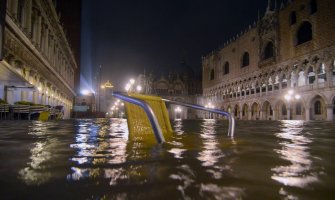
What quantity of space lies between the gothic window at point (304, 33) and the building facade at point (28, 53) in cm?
2855

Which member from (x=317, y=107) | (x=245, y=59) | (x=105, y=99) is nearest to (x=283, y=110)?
(x=317, y=107)

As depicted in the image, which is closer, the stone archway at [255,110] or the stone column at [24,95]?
the stone column at [24,95]

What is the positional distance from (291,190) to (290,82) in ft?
114

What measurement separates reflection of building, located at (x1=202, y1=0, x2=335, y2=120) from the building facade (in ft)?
89.3

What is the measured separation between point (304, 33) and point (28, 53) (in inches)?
1201

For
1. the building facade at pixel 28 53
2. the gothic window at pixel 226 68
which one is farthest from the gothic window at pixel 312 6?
the building facade at pixel 28 53

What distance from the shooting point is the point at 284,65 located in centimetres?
3388

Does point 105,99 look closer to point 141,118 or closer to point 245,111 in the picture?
point 245,111

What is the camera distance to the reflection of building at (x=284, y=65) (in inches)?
1091

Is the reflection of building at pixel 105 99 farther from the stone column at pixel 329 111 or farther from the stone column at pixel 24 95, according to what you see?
the stone column at pixel 329 111

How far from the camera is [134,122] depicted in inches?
151

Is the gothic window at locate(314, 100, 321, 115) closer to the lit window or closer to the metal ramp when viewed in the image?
the lit window

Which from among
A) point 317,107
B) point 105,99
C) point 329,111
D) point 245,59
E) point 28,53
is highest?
point 245,59

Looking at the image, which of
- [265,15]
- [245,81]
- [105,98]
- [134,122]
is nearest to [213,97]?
[245,81]
